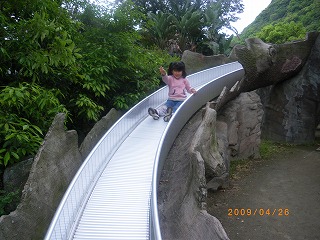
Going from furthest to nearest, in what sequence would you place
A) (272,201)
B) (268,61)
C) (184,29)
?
(184,29) < (268,61) < (272,201)

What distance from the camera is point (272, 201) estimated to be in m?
6.91

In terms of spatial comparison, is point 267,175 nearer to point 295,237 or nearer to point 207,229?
point 295,237

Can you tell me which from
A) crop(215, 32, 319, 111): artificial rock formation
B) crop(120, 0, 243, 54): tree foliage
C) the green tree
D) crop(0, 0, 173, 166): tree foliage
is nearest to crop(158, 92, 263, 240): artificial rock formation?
crop(215, 32, 319, 111): artificial rock formation

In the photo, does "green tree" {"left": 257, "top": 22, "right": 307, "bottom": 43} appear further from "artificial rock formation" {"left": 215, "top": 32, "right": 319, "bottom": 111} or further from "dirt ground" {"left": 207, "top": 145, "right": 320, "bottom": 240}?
"dirt ground" {"left": 207, "top": 145, "right": 320, "bottom": 240}

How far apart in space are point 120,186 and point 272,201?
3.87 m

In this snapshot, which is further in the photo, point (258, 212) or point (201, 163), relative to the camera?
point (258, 212)

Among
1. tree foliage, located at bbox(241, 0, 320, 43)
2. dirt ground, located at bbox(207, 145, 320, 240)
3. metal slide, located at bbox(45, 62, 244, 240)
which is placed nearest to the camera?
metal slide, located at bbox(45, 62, 244, 240)

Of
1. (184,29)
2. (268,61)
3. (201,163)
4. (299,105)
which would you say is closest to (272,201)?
(201,163)

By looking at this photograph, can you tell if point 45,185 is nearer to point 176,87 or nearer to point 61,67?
point 61,67

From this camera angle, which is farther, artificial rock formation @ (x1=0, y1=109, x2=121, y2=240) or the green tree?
the green tree

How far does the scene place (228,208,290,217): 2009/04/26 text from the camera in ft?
20.9

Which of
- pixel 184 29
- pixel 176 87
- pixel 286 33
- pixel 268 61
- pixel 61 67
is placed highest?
pixel 184 29

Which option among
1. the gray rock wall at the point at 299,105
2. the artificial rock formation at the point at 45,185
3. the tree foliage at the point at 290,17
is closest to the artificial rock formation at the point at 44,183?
the artificial rock formation at the point at 45,185

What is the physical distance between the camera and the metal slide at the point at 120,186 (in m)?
3.73
